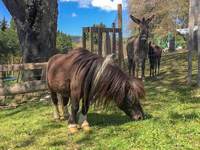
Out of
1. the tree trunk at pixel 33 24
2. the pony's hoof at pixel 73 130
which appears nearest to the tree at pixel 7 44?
the tree trunk at pixel 33 24

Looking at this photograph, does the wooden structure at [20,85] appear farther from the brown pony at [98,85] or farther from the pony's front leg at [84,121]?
the pony's front leg at [84,121]

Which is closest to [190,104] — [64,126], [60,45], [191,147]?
[191,147]

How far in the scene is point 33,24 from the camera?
829 centimetres

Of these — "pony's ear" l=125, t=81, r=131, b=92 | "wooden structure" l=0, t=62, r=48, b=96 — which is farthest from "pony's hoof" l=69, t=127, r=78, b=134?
"wooden structure" l=0, t=62, r=48, b=96

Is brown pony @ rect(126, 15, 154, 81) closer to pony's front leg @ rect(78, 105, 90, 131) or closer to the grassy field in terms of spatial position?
the grassy field

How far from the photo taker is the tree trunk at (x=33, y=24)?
8.18m

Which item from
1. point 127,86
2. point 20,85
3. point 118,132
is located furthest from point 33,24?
point 118,132

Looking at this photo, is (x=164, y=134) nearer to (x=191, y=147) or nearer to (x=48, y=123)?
(x=191, y=147)

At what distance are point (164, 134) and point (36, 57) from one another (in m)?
6.75

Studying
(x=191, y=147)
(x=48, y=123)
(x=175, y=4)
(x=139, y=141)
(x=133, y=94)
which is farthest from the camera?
(x=175, y=4)

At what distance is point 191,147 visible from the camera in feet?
8.89

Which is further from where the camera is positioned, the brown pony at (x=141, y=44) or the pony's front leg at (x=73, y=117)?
the brown pony at (x=141, y=44)

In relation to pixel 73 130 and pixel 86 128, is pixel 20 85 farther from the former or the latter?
pixel 86 128

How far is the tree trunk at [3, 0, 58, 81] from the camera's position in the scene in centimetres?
818
